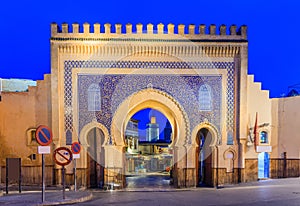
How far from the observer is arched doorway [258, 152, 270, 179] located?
1307cm

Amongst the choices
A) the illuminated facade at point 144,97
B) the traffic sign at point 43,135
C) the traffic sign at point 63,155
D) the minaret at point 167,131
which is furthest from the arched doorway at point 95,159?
the minaret at point 167,131

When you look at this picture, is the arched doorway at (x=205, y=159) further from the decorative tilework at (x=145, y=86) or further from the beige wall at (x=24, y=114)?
the beige wall at (x=24, y=114)

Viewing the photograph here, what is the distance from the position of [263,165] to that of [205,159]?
238 cm

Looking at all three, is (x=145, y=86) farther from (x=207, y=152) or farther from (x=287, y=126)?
(x=287, y=126)

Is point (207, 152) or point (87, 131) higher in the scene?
point (87, 131)

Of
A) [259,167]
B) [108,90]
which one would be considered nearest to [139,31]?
[108,90]

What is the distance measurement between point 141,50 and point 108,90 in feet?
6.18

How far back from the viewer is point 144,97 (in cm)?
1200

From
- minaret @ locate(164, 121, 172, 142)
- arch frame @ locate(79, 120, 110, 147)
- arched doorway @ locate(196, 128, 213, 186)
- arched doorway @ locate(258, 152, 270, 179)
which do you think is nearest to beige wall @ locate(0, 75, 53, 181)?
arch frame @ locate(79, 120, 110, 147)

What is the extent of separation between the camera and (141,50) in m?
11.9

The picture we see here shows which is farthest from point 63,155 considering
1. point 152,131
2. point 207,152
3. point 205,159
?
point 152,131

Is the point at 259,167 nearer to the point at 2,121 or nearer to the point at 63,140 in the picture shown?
the point at 63,140

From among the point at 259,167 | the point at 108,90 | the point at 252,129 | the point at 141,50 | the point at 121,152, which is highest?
the point at 141,50

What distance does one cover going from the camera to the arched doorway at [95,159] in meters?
12.8
